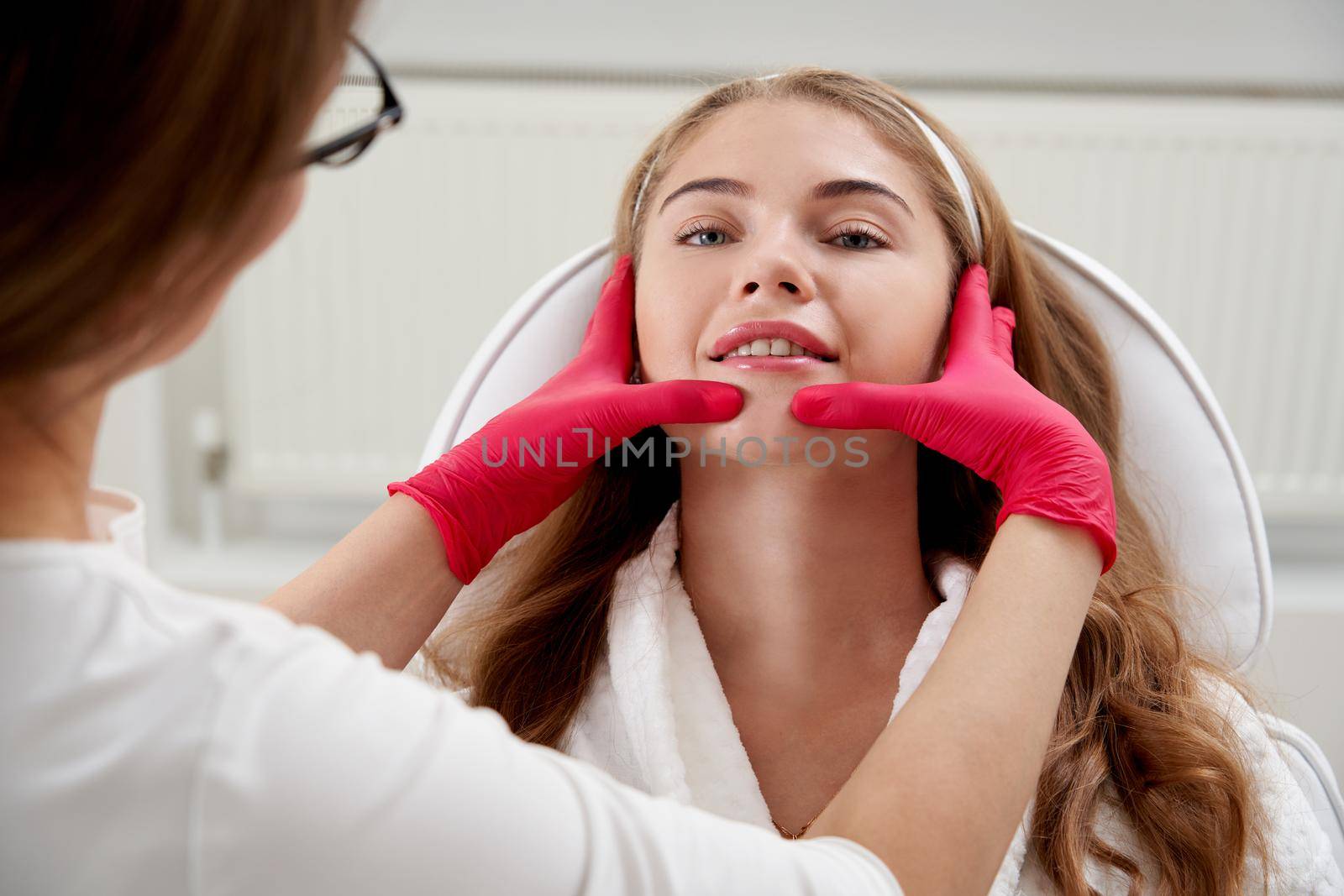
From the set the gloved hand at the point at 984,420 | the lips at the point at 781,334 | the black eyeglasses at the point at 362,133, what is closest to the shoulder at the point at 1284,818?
the gloved hand at the point at 984,420

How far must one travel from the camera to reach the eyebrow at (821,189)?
1145mm

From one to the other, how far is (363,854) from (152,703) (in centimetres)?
13

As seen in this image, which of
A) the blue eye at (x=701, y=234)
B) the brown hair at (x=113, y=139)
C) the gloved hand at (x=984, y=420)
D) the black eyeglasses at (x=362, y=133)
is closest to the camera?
the brown hair at (x=113, y=139)

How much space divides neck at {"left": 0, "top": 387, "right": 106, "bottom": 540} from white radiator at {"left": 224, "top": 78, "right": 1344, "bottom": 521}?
5.71 ft

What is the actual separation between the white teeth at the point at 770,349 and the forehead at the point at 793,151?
0.17 meters

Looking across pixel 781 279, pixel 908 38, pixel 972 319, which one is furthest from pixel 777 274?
pixel 908 38

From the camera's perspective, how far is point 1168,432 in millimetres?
1293

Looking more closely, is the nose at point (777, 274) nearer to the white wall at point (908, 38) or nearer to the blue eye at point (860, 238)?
the blue eye at point (860, 238)

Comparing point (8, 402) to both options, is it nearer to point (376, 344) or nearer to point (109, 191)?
point (109, 191)

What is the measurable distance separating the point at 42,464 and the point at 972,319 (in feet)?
3.00

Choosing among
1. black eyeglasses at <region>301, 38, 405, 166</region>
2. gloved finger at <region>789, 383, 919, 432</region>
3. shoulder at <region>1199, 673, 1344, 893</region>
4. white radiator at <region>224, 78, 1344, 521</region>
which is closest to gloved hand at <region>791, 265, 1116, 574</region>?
gloved finger at <region>789, 383, 919, 432</region>

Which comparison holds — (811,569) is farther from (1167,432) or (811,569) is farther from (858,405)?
(1167,432)

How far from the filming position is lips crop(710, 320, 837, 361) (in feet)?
3.58

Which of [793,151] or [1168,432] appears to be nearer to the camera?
[793,151]
